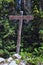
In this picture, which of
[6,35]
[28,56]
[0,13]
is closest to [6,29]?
[6,35]

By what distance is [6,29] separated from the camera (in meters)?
7.96

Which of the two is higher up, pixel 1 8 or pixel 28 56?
pixel 1 8

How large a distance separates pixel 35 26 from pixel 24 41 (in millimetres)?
786

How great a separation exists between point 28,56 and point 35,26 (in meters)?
1.36

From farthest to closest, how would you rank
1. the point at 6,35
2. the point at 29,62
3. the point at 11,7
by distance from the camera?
the point at 11,7 < the point at 6,35 < the point at 29,62

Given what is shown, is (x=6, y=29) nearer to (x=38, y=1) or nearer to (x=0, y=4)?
(x=0, y=4)

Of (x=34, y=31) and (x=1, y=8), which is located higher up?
(x=1, y=8)

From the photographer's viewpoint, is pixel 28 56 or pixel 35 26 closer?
pixel 28 56

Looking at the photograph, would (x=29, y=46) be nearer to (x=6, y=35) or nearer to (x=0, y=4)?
(x=6, y=35)

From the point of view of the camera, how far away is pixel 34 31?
8.20m

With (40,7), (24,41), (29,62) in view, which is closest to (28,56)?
(29,62)

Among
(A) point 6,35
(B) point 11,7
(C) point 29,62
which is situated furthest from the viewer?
(B) point 11,7

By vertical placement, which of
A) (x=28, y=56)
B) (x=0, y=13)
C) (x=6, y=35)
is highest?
(x=0, y=13)

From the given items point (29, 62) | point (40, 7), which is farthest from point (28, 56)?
point (40, 7)
